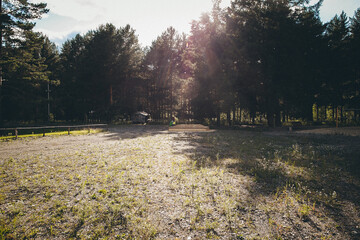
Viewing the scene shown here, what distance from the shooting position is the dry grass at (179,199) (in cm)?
332

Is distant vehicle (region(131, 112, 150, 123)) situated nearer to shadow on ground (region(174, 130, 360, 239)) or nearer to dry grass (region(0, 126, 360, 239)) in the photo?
shadow on ground (region(174, 130, 360, 239))

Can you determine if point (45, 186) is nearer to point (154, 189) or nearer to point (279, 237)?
point (154, 189)

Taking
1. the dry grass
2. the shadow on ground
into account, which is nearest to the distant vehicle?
the shadow on ground

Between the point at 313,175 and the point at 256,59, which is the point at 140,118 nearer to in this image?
the point at 256,59

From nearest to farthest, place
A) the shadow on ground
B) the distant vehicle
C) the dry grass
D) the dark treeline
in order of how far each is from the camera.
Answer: the dry grass
the shadow on ground
the dark treeline
the distant vehicle

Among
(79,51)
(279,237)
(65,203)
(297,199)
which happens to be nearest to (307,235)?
(279,237)

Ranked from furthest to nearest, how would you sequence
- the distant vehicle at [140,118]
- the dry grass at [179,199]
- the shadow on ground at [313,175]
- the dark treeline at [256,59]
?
the distant vehicle at [140,118], the dark treeline at [256,59], the shadow on ground at [313,175], the dry grass at [179,199]

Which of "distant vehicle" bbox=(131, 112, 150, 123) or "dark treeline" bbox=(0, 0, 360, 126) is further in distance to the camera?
"distant vehicle" bbox=(131, 112, 150, 123)

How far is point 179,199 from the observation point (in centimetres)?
444

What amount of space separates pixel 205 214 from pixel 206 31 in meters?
23.6

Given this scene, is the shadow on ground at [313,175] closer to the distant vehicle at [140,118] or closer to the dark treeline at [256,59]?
the dark treeline at [256,59]

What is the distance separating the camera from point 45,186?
16.8 feet

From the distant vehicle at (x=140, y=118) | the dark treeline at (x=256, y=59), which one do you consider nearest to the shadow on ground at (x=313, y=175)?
the dark treeline at (x=256, y=59)

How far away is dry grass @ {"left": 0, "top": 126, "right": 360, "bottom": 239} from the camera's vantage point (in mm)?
3320
